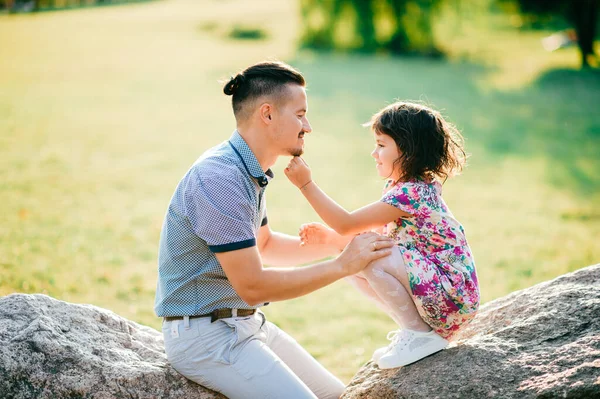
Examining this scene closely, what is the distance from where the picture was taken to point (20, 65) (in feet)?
70.0

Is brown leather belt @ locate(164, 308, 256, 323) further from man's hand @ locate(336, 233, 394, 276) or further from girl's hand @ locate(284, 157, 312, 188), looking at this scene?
girl's hand @ locate(284, 157, 312, 188)

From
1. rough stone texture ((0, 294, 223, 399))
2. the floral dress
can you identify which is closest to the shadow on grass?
the floral dress

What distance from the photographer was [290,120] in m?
3.59

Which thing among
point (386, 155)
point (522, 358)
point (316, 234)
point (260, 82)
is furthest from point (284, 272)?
point (522, 358)

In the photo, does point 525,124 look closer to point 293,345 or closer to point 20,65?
point 293,345

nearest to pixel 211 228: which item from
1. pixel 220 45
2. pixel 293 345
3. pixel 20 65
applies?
pixel 293 345

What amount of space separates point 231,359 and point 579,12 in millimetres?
22673

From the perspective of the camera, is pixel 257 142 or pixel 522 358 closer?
pixel 522 358

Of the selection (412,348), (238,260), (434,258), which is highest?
(238,260)

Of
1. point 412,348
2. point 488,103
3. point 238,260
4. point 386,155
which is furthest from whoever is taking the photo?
point 488,103

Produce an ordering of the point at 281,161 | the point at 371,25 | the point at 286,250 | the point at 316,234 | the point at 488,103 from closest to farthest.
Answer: the point at 316,234 → the point at 286,250 → the point at 281,161 → the point at 488,103 → the point at 371,25

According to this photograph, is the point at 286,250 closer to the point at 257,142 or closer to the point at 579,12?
the point at 257,142

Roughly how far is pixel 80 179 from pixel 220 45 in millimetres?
18463

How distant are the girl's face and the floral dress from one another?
130 millimetres
